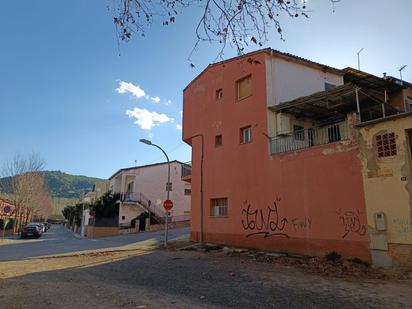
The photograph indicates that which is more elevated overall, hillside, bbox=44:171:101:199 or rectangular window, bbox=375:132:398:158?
hillside, bbox=44:171:101:199

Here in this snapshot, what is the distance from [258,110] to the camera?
19.2m

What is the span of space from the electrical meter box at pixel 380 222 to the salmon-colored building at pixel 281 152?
1.88 feet

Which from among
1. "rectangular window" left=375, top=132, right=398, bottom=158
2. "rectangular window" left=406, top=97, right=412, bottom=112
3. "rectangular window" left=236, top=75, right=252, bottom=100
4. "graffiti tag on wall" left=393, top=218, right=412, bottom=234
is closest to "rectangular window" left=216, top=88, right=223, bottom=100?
"rectangular window" left=236, top=75, right=252, bottom=100

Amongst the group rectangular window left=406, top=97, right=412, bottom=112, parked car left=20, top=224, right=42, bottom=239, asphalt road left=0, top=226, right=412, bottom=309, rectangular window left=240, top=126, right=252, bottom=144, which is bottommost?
asphalt road left=0, top=226, right=412, bottom=309

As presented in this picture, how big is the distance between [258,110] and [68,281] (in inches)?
492

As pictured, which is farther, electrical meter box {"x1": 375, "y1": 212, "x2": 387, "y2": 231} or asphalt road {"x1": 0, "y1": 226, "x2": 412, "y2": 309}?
electrical meter box {"x1": 375, "y1": 212, "x2": 387, "y2": 231}

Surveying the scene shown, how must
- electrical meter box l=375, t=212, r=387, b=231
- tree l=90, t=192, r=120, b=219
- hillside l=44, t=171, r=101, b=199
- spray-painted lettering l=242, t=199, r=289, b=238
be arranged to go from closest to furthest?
electrical meter box l=375, t=212, r=387, b=231
spray-painted lettering l=242, t=199, r=289, b=238
tree l=90, t=192, r=120, b=219
hillside l=44, t=171, r=101, b=199

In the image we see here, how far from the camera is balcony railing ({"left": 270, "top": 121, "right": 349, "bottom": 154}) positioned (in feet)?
48.2

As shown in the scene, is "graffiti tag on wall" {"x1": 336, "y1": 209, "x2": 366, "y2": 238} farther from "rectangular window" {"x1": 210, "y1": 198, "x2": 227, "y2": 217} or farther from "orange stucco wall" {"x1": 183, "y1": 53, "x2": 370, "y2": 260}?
"rectangular window" {"x1": 210, "y1": 198, "x2": 227, "y2": 217}

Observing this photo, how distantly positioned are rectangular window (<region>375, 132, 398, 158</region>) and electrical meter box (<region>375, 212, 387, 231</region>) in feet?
6.32

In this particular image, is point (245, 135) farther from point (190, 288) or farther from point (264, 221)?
point (190, 288)

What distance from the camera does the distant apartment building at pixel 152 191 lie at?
43844 mm

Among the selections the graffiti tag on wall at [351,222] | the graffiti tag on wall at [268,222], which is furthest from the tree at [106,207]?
the graffiti tag on wall at [351,222]

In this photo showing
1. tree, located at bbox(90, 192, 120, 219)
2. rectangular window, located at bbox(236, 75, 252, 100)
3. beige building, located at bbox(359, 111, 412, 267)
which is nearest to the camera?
beige building, located at bbox(359, 111, 412, 267)
